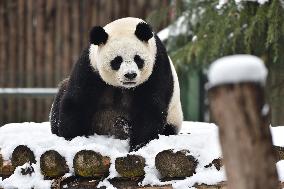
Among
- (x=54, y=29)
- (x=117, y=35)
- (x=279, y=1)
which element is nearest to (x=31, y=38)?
(x=54, y=29)

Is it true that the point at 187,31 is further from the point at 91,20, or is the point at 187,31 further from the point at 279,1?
the point at 91,20

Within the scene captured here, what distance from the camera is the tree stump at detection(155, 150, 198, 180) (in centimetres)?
320

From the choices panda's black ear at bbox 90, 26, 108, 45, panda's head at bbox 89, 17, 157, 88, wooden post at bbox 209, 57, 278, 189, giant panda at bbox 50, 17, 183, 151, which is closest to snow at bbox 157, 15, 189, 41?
giant panda at bbox 50, 17, 183, 151

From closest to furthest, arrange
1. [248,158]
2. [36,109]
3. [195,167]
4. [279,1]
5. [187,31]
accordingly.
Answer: [248,158]
[195,167]
[279,1]
[187,31]
[36,109]

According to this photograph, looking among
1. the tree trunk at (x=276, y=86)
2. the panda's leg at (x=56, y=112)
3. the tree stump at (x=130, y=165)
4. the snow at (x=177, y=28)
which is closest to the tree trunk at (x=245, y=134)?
the tree stump at (x=130, y=165)

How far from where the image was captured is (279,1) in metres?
5.04

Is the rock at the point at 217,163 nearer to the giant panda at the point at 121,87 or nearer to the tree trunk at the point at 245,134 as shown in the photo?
the giant panda at the point at 121,87

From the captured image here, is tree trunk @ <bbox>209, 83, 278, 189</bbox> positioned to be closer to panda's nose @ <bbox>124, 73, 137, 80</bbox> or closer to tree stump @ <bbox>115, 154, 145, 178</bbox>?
tree stump @ <bbox>115, 154, 145, 178</bbox>

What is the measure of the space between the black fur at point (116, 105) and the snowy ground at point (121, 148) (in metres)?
0.12

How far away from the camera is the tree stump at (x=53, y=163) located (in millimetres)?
3359

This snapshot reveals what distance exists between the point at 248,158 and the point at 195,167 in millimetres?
1726

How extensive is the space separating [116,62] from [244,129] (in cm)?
213

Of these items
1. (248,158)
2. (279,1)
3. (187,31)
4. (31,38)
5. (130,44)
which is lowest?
(248,158)

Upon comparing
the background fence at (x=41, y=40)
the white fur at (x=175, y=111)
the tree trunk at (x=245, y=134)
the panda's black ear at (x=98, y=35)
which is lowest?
the tree trunk at (x=245, y=134)
